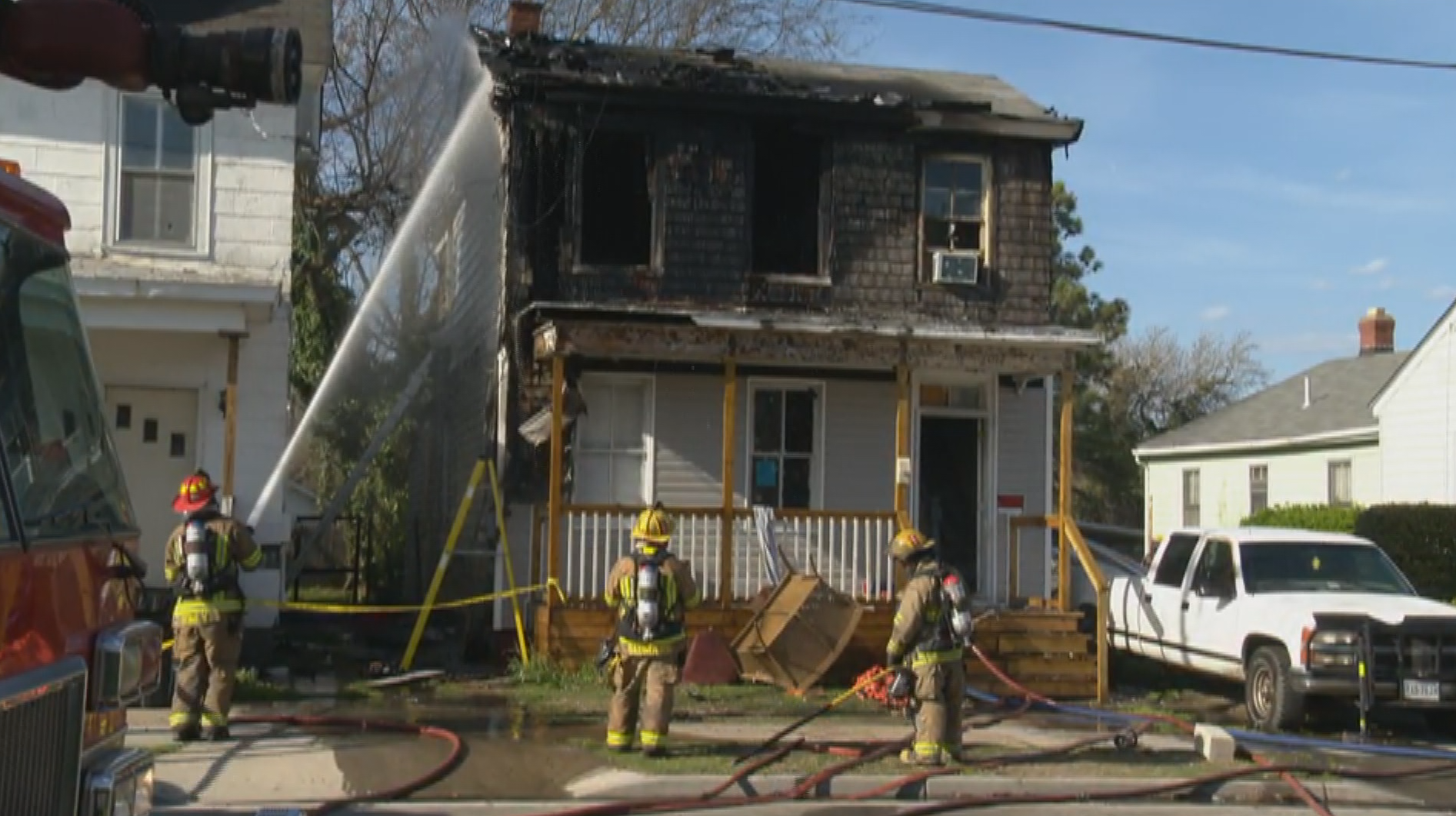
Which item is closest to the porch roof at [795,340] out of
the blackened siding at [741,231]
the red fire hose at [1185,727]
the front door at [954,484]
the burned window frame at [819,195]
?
the blackened siding at [741,231]

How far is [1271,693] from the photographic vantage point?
42.9 ft

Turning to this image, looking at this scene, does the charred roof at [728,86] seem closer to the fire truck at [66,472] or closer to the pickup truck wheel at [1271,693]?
the pickup truck wheel at [1271,693]

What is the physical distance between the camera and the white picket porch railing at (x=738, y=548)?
1496 centimetres

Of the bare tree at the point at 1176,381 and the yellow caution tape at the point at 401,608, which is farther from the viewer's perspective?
the bare tree at the point at 1176,381

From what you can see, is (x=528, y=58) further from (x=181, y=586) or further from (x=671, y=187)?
(x=181, y=586)

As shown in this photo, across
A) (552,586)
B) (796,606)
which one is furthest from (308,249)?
(796,606)

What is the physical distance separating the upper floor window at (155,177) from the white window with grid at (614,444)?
4398 mm

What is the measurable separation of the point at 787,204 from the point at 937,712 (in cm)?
828

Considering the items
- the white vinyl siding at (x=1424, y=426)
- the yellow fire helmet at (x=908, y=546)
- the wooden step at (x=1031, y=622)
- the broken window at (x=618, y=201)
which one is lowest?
the wooden step at (x=1031, y=622)

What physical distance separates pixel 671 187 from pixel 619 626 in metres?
7.25

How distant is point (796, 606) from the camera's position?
13789 mm

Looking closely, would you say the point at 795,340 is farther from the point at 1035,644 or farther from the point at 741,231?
the point at 1035,644

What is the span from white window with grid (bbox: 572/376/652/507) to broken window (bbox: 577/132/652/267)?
137 cm

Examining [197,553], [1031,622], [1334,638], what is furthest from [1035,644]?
[197,553]
